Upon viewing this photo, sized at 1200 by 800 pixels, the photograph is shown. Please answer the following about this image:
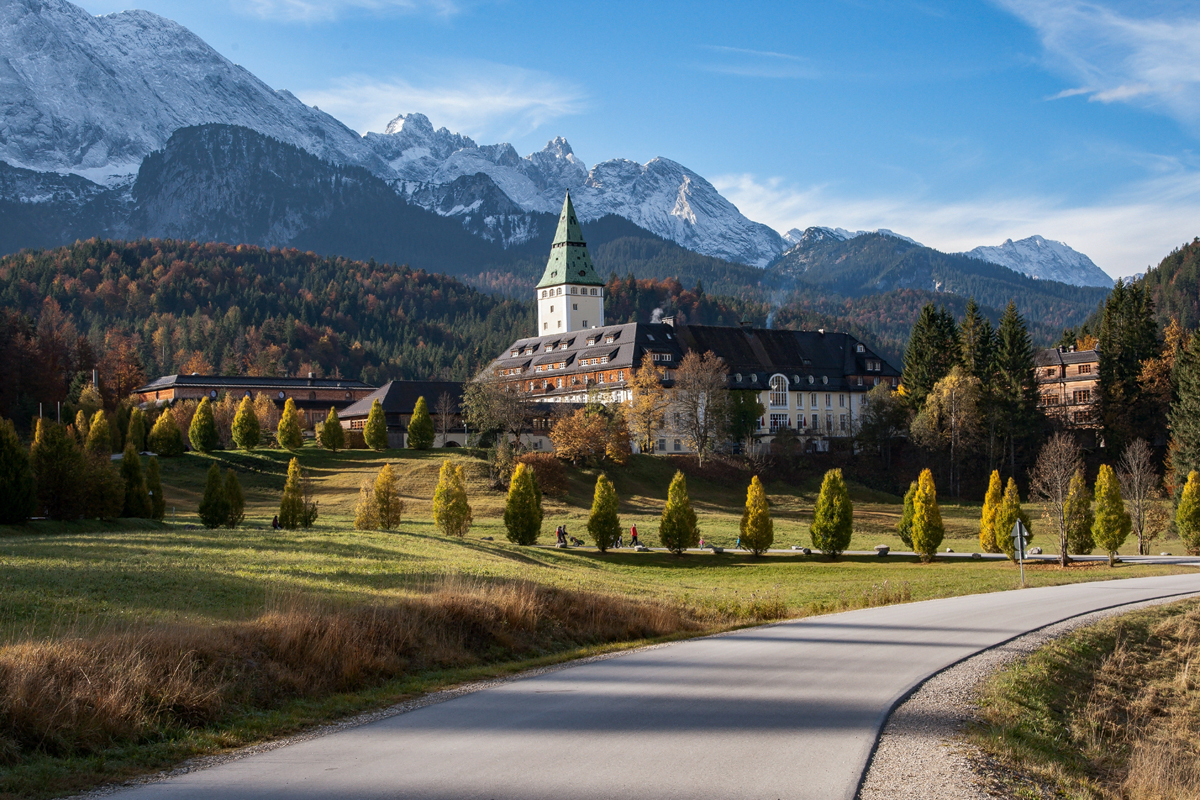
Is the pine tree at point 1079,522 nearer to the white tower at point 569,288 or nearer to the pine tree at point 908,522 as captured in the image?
the pine tree at point 908,522

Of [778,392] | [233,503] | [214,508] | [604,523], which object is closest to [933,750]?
[604,523]

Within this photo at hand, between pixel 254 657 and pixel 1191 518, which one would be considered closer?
pixel 254 657

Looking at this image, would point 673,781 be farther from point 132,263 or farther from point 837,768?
point 132,263

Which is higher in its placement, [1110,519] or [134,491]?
[134,491]

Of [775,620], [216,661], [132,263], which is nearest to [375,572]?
[775,620]

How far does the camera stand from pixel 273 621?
45.6 ft

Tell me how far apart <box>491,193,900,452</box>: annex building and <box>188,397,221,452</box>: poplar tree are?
2518cm

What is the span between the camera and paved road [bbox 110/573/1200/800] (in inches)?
354

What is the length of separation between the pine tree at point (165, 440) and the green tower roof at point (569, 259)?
Result: 222ft

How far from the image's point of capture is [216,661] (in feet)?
40.8

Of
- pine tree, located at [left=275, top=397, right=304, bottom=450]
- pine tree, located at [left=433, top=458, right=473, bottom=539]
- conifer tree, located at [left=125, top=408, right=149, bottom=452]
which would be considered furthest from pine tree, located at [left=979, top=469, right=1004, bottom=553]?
conifer tree, located at [left=125, top=408, right=149, bottom=452]

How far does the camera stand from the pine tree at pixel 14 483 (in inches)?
1448

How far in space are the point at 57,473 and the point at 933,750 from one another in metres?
39.2

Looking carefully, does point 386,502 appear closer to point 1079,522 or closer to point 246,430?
point 1079,522
